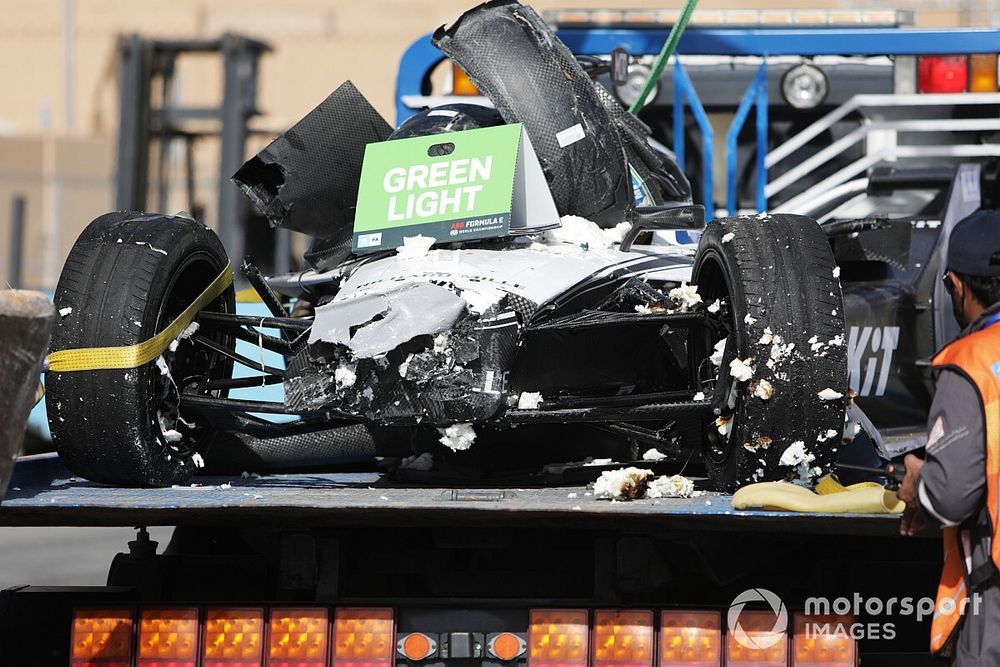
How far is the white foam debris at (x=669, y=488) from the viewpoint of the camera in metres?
3.63

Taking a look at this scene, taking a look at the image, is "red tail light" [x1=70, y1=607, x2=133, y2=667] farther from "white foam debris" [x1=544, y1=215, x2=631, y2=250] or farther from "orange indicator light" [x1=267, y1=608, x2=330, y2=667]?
"white foam debris" [x1=544, y1=215, x2=631, y2=250]

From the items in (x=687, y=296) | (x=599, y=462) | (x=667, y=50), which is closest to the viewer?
(x=687, y=296)

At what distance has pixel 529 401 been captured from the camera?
149 inches

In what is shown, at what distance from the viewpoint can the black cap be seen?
3.10 m

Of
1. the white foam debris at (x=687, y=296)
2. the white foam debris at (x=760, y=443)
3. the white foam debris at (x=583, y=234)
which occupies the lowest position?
the white foam debris at (x=760, y=443)

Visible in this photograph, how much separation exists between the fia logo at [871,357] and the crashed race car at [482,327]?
2.32 ft

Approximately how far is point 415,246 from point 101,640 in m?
1.46

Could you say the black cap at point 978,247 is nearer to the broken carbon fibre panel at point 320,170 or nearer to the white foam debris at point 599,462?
the white foam debris at point 599,462

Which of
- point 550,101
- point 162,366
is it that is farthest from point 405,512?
point 550,101

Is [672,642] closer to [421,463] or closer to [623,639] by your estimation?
[623,639]

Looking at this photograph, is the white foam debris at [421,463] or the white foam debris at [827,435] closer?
the white foam debris at [827,435]

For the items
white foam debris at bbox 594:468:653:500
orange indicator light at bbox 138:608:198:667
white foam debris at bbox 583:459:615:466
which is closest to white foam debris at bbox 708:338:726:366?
white foam debris at bbox 594:468:653:500

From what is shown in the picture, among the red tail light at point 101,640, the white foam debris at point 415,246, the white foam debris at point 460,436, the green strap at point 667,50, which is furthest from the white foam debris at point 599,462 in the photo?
the green strap at point 667,50

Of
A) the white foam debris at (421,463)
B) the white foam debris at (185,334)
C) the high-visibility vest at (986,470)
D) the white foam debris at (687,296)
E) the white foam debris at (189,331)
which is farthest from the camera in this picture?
the white foam debris at (421,463)
